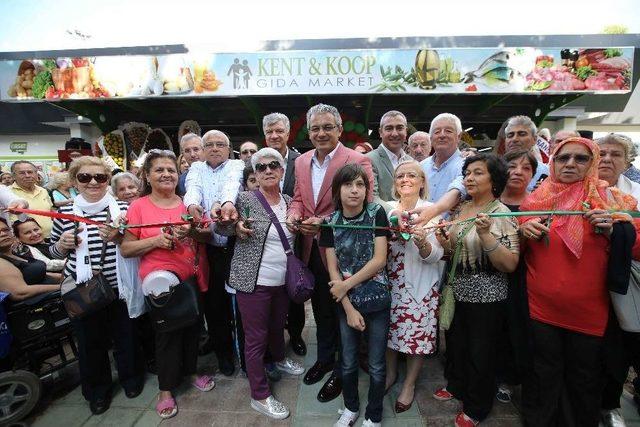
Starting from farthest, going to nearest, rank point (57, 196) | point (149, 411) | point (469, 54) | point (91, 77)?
point (91, 77)
point (469, 54)
point (57, 196)
point (149, 411)

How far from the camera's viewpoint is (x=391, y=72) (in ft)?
21.8

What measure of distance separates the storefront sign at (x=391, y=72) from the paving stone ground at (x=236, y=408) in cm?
582

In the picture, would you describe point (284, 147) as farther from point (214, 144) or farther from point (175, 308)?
point (175, 308)

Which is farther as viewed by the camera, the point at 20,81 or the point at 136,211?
the point at 20,81

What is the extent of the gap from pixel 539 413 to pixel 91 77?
9984 mm

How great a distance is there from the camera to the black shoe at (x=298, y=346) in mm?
3468

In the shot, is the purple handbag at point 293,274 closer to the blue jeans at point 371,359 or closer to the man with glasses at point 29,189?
the blue jeans at point 371,359

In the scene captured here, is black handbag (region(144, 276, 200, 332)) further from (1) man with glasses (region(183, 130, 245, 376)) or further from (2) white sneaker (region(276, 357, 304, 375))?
(2) white sneaker (region(276, 357, 304, 375))

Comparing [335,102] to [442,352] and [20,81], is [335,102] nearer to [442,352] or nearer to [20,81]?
[442,352]

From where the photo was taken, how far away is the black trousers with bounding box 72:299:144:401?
8.64 feet

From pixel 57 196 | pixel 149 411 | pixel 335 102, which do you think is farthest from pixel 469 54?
pixel 57 196

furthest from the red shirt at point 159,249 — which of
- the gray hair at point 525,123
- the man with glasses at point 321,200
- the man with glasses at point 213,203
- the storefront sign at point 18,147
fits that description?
the storefront sign at point 18,147

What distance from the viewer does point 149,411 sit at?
2.68 m

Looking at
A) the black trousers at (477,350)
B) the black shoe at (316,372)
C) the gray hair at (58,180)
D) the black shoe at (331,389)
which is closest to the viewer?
the black trousers at (477,350)
